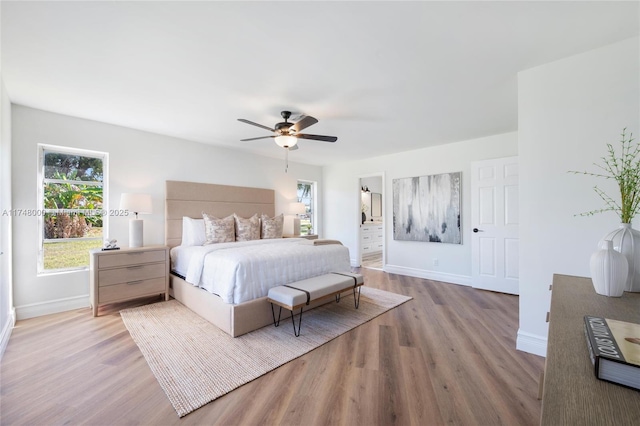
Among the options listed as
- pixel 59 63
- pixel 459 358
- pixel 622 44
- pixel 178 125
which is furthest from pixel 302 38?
pixel 459 358

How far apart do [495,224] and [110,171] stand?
558 centimetres

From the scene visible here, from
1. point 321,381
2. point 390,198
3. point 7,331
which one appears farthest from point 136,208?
point 390,198

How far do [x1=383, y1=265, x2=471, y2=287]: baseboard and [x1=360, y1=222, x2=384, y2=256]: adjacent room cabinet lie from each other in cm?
142

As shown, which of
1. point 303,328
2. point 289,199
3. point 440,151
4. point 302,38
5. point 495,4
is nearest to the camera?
point 495,4

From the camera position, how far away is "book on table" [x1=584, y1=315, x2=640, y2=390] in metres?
0.64

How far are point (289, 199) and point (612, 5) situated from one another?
5.02 m

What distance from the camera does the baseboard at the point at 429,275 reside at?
441 cm

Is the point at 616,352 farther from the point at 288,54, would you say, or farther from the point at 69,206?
the point at 69,206

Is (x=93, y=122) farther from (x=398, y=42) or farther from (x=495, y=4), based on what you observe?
(x=495, y=4)

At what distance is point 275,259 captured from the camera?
2906 millimetres

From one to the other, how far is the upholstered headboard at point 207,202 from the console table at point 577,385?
433 cm

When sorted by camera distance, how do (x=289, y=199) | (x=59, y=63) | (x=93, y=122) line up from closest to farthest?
(x=59, y=63), (x=93, y=122), (x=289, y=199)

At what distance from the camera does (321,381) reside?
74.9 inches

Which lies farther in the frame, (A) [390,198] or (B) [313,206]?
(B) [313,206]
